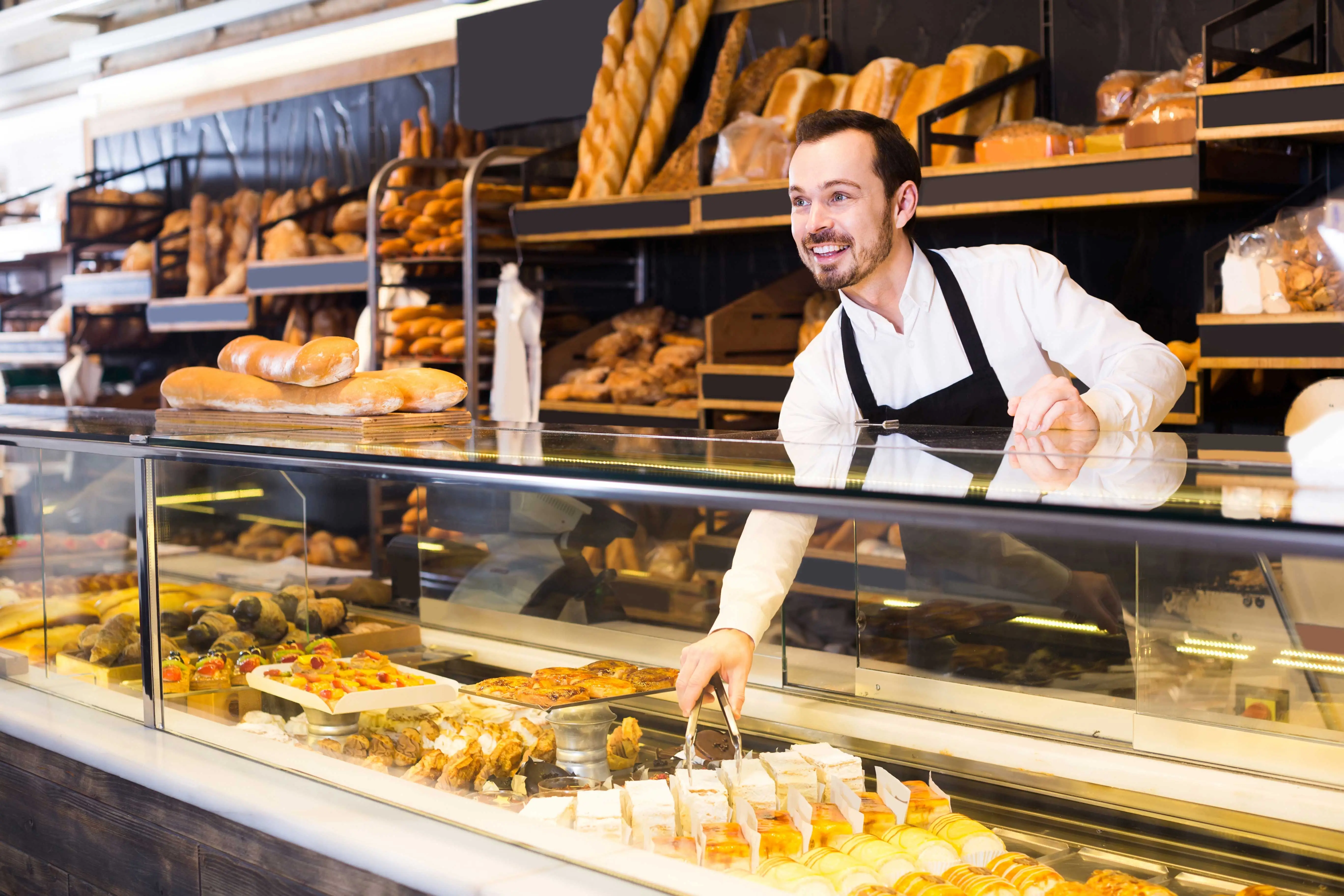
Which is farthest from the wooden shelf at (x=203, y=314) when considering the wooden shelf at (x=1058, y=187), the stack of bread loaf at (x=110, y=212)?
the wooden shelf at (x=1058, y=187)

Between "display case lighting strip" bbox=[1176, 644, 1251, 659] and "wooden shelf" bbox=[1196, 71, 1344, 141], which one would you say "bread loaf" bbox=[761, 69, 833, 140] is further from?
"display case lighting strip" bbox=[1176, 644, 1251, 659]

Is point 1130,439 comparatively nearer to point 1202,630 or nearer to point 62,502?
point 1202,630

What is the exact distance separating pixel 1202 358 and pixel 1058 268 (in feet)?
2.21

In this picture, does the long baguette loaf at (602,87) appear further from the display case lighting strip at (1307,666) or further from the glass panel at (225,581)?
the display case lighting strip at (1307,666)

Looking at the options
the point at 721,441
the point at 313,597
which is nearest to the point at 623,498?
the point at 721,441

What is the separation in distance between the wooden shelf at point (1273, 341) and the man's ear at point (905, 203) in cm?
82

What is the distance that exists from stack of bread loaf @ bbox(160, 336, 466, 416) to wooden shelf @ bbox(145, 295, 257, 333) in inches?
123

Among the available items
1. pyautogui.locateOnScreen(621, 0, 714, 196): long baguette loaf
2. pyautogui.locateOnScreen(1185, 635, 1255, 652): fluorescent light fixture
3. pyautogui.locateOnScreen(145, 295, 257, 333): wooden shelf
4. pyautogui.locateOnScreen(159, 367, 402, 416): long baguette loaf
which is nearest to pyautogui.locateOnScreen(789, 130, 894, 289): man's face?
pyautogui.locateOnScreen(159, 367, 402, 416): long baguette loaf

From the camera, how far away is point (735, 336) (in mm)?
3395

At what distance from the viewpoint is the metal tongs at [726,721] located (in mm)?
1452

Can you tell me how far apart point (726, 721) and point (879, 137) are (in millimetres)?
944

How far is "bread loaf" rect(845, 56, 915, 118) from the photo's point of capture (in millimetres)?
3234

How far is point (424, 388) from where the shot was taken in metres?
1.87

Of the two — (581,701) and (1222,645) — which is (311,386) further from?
(1222,645)
